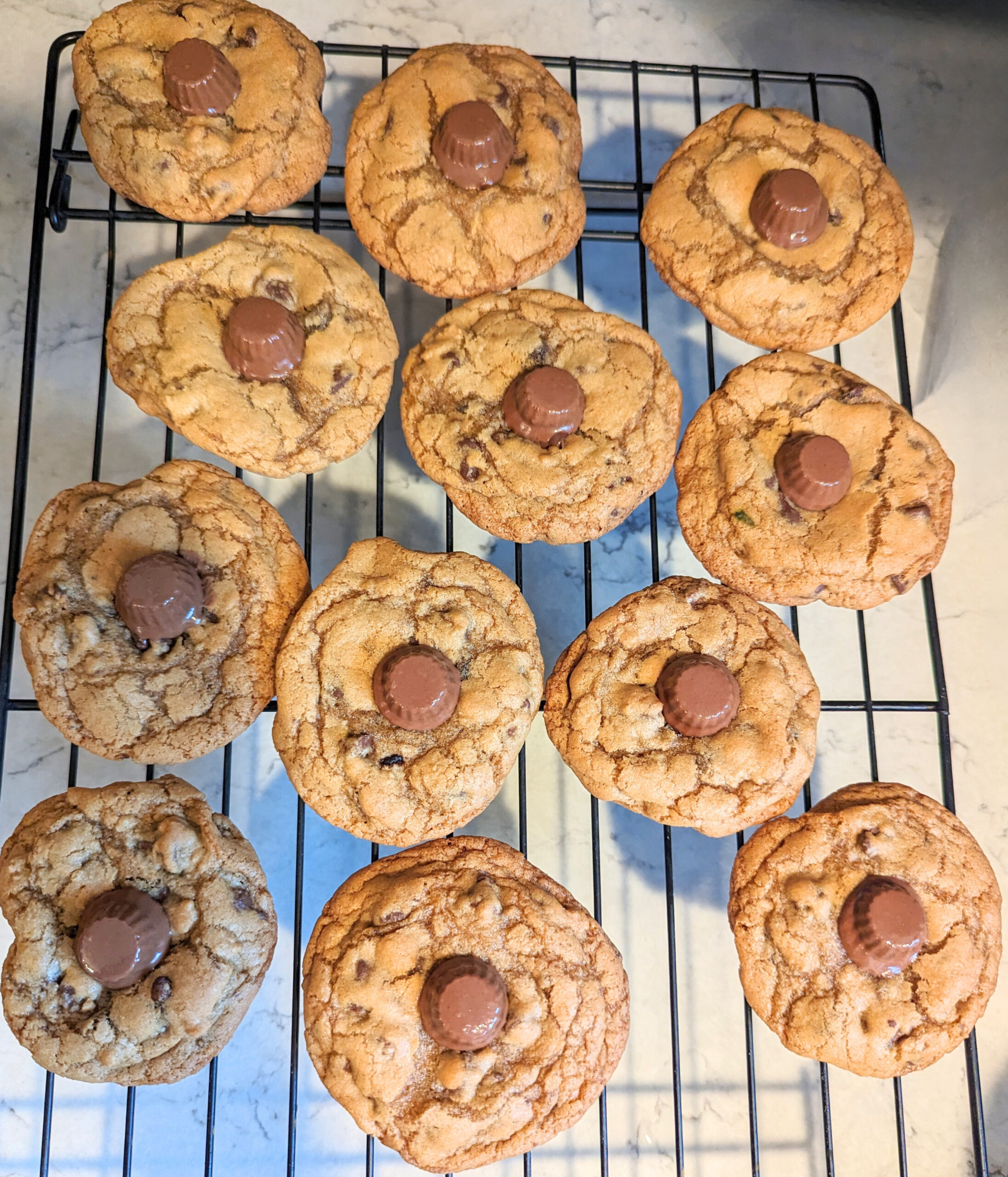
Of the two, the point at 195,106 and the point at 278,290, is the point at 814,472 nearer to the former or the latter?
the point at 278,290

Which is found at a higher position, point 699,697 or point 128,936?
point 699,697

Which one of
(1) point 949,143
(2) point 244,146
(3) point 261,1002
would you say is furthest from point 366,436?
(1) point 949,143

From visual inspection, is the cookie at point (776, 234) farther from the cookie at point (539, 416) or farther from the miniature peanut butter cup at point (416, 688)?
the miniature peanut butter cup at point (416, 688)

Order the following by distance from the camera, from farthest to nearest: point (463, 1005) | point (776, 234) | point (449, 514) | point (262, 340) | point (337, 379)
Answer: point (449, 514)
point (776, 234)
point (337, 379)
point (262, 340)
point (463, 1005)

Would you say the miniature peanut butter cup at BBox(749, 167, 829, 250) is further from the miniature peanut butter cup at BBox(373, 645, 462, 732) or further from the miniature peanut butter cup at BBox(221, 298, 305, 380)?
the miniature peanut butter cup at BBox(373, 645, 462, 732)

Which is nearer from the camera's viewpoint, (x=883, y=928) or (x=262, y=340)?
(x=883, y=928)

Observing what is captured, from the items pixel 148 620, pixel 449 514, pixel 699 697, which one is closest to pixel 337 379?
pixel 449 514

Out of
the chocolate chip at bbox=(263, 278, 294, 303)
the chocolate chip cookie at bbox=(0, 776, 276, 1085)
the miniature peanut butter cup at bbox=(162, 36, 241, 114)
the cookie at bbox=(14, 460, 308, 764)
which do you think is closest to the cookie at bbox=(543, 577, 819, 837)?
the cookie at bbox=(14, 460, 308, 764)

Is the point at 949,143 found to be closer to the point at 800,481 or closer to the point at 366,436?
the point at 800,481
